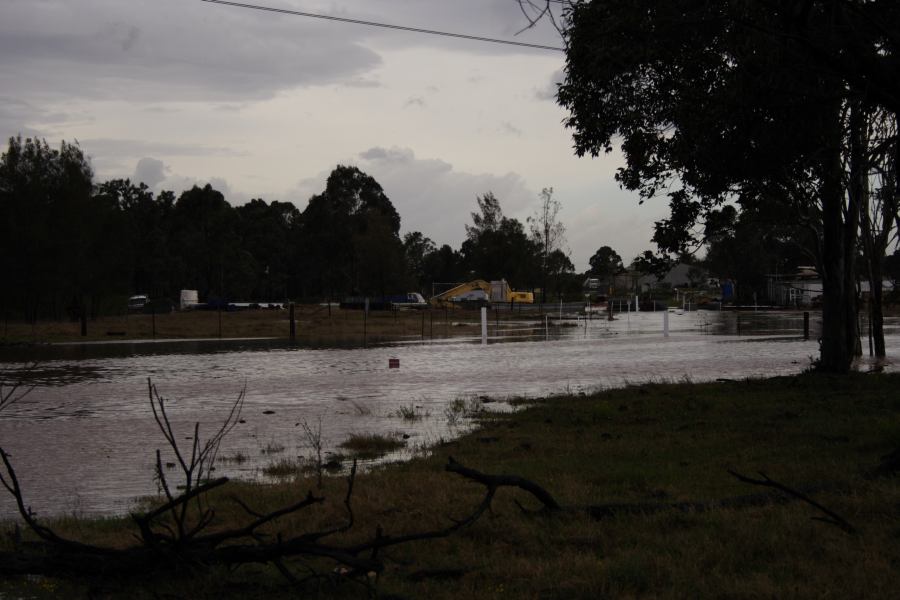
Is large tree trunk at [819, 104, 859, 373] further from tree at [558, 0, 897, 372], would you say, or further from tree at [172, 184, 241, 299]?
tree at [172, 184, 241, 299]

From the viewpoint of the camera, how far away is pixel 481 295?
93312 millimetres

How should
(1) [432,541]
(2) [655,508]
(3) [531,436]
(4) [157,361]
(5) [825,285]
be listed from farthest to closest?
1. (4) [157,361]
2. (5) [825,285]
3. (3) [531,436]
4. (2) [655,508]
5. (1) [432,541]

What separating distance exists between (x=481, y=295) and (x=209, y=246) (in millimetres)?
36451

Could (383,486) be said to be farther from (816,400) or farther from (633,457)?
(816,400)

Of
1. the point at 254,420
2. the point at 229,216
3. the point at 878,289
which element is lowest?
the point at 254,420

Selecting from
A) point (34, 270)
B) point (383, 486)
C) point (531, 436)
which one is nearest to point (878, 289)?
point (531, 436)

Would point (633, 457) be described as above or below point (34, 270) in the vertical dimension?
below

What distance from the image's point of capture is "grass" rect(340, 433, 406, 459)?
12547mm

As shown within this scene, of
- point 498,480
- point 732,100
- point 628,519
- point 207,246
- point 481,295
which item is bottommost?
point 628,519

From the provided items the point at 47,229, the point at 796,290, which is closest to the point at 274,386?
the point at 47,229

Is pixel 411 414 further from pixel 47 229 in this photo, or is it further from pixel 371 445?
pixel 47 229

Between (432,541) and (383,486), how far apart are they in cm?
220

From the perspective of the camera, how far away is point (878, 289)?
78.9ft

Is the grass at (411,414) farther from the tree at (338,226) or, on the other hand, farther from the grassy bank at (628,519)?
the tree at (338,226)
